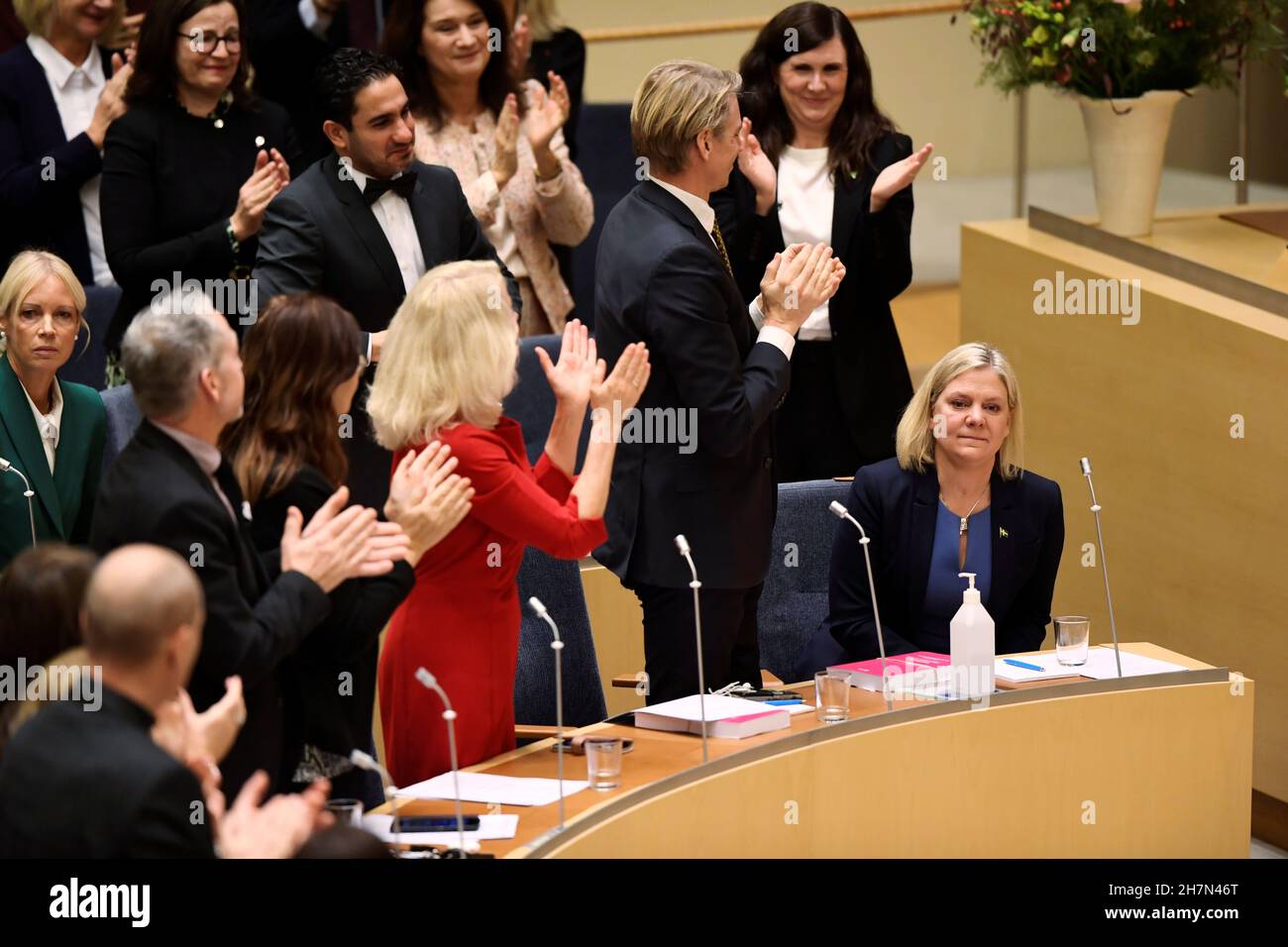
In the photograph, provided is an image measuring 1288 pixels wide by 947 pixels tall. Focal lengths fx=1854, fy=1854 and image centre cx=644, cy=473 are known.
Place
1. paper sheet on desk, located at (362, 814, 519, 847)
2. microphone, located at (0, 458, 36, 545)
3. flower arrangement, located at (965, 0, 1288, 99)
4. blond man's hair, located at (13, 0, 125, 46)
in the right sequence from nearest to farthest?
paper sheet on desk, located at (362, 814, 519, 847) → microphone, located at (0, 458, 36, 545) → blond man's hair, located at (13, 0, 125, 46) → flower arrangement, located at (965, 0, 1288, 99)

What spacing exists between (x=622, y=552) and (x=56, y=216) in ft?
6.54

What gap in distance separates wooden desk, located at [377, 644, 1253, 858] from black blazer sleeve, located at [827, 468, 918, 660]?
347 millimetres

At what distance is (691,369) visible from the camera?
3133mm

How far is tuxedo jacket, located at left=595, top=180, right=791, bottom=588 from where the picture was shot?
3.14 metres

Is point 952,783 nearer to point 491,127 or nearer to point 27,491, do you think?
point 27,491

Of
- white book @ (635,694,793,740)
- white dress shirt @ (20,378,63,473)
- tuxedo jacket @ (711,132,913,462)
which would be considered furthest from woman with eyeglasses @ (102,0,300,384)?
white book @ (635,694,793,740)

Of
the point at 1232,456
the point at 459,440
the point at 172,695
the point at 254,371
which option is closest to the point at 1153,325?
the point at 1232,456

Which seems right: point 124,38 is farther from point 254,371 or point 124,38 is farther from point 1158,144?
point 1158,144

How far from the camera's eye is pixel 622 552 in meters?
3.29

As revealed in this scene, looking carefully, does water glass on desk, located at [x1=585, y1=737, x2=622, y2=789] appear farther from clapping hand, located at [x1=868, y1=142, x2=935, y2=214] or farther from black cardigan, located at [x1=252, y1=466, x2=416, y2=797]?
clapping hand, located at [x1=868, y1=142, x2=935, y2=214]

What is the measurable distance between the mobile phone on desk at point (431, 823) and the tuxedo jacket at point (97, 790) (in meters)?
0.56

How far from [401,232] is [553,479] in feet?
3.21

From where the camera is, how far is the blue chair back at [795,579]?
390 cm

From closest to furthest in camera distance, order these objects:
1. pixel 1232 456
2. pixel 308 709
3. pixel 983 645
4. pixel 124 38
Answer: pixel 308 709 → pixel 983 645 → pixel 1232 456 → pixel 124 38
